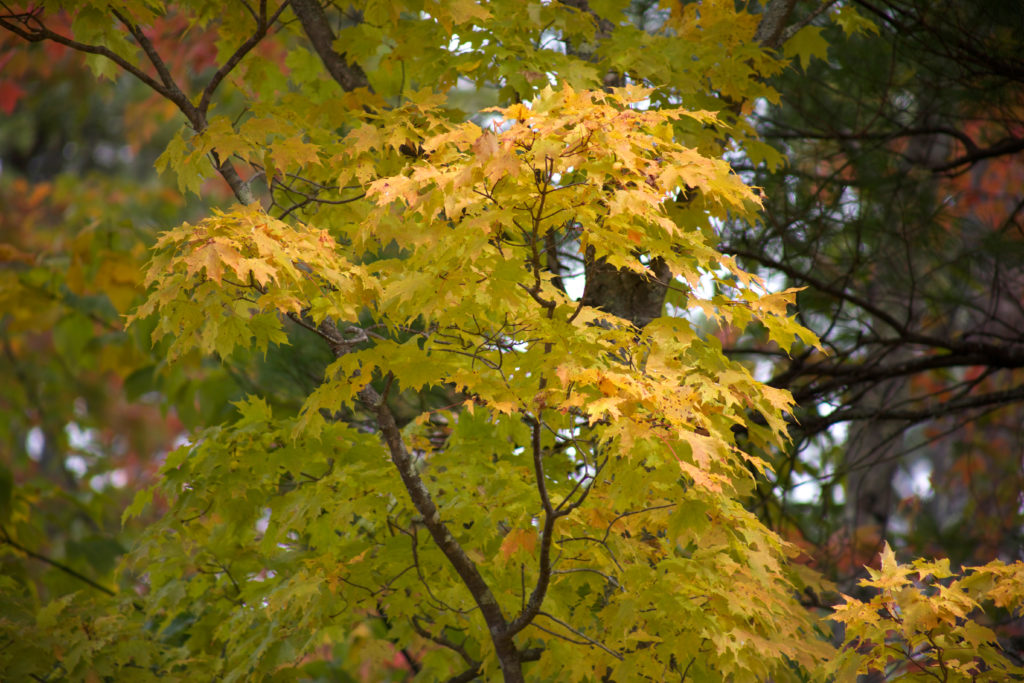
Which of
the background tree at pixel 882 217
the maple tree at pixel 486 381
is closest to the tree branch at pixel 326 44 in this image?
the maple tree at pixel 486 381

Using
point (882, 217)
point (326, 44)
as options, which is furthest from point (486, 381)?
Answer: point (882, 217)

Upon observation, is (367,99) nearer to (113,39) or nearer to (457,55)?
(457,55)

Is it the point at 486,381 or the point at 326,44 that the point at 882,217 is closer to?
the point at 326,44

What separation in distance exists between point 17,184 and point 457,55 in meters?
11.6

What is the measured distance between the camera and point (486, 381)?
8.42ft

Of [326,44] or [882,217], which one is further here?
[882,217]

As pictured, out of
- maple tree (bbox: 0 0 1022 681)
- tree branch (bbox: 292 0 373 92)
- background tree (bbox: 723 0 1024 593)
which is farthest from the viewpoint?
background tree (bbox: 723 0 1024 593)

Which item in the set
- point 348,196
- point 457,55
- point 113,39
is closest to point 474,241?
point 348,196

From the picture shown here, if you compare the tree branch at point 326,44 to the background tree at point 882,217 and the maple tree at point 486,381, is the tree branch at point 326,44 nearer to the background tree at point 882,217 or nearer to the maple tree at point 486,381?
the maple tree at point 486,381

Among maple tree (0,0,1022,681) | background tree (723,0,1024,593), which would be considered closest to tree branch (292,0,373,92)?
maple tree (0,0,1022,681)

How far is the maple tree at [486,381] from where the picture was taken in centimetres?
236

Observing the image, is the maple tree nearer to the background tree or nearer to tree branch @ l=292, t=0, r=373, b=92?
tree branch @ l=292, t=0, r=373, b=92

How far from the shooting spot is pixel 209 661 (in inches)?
141

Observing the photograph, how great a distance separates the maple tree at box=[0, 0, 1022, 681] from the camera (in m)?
2.36
